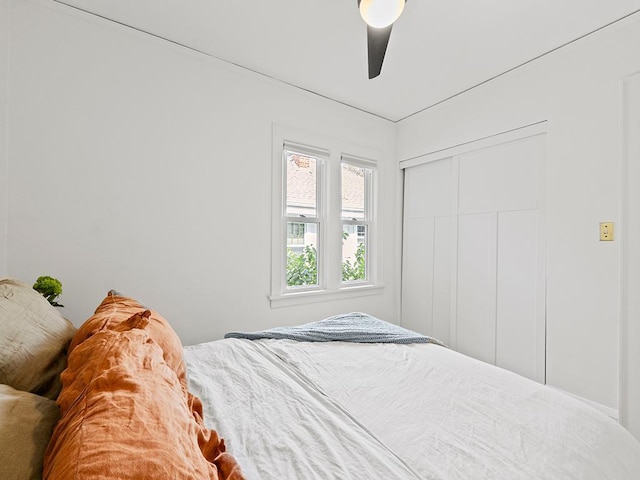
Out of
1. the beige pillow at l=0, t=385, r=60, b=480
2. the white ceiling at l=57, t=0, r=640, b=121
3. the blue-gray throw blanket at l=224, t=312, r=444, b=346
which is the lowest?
the blue-gray throw blanket at l=224, t=312, r=444, b=346

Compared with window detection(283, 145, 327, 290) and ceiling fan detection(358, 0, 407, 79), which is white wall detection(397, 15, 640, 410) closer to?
ceiling fan detection(358, 0, 407, 79)

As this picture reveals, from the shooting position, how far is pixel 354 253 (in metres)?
3.48

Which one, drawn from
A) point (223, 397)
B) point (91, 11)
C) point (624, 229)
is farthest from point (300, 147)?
point (624, 229)

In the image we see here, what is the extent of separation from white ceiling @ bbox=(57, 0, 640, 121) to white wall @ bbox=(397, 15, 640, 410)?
0.63 ft

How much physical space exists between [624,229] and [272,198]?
99.8 inches

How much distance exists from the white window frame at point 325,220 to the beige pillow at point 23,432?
6.78ft

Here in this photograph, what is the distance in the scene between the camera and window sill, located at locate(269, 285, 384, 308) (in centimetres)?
280

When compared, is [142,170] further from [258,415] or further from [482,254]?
[482,254]

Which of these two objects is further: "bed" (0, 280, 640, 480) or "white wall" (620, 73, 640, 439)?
"white wall" (620, 73, 640, 439)

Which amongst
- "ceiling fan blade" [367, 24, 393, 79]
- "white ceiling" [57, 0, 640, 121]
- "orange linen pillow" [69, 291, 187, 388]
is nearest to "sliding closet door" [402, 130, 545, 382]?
"white ceiling" [57, 0, 640, 121]

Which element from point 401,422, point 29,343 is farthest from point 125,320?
point 401,422

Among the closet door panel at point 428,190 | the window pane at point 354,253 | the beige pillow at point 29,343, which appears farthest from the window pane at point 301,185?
the beige pillow at point 29,343

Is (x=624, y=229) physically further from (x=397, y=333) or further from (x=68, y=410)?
(x=68, y=410)

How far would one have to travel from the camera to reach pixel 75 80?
6.42 feet
